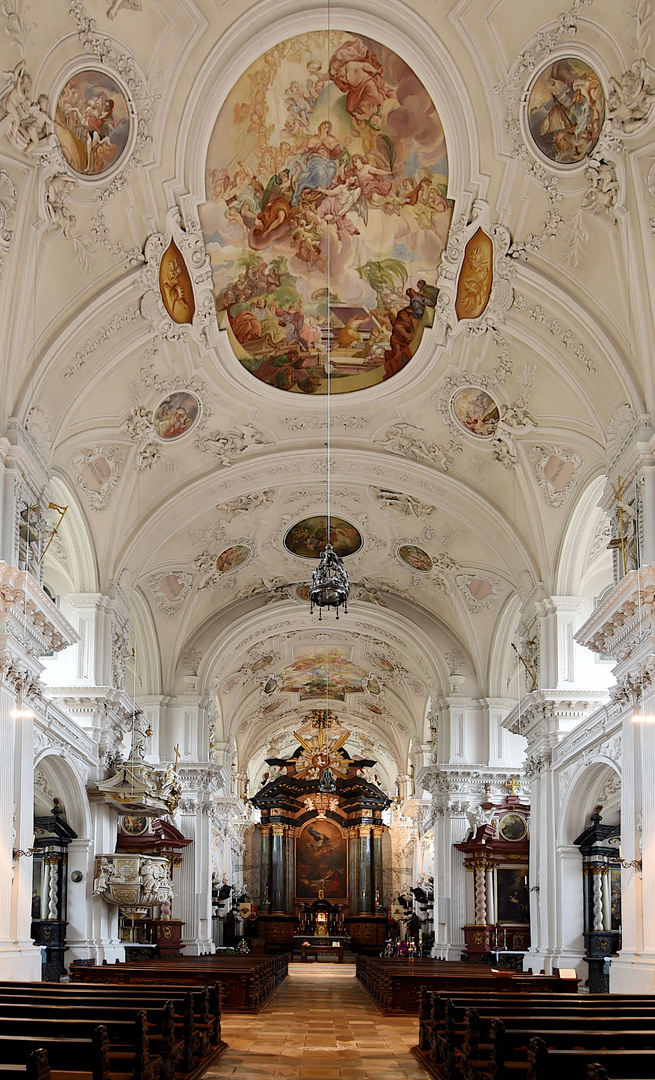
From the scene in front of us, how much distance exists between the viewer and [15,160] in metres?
12.9

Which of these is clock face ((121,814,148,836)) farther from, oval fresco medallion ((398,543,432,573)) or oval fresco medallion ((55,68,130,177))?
oval fresco medallion ((55,68,130,177))

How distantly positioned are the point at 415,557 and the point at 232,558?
178 inches

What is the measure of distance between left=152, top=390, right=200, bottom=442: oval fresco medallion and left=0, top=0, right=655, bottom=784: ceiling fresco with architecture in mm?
73

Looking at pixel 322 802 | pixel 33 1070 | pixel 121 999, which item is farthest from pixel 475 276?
pixel 322 802

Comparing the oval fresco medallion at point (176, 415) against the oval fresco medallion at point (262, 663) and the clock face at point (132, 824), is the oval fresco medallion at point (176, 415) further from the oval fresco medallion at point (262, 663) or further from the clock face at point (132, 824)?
the oval fresco medallion at point (262, 663)

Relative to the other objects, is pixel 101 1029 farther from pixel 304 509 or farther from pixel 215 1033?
pixel 304 509

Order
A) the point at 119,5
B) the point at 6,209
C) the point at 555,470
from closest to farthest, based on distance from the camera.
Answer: the point at 119,5 → the point at 6,209 → the point at 555,470

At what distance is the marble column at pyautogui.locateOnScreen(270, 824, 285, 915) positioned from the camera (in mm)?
47000

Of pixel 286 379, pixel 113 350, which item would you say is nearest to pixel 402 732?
pixel 286 379

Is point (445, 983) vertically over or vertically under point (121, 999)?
under

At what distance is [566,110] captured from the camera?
13.1 metres

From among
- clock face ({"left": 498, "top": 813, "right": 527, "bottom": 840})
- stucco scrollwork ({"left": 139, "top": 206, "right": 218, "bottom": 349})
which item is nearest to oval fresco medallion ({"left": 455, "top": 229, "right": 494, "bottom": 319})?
stucco scrollwork ({"left": 139, "top": 206, "right": 218, "bottom": 349})

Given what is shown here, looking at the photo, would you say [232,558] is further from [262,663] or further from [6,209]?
[6,209]

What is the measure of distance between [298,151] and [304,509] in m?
11.0
